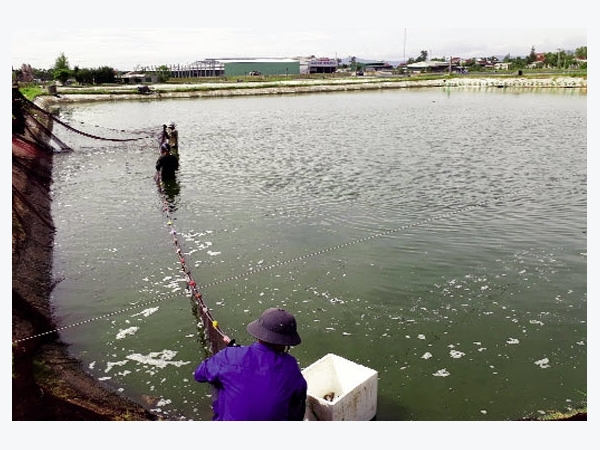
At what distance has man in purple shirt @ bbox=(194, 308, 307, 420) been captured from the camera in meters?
4.38

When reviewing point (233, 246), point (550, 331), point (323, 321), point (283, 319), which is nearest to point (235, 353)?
point (283, 319)

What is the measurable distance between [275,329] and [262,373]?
0.40 meters

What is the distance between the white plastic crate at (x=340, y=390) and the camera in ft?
19.5

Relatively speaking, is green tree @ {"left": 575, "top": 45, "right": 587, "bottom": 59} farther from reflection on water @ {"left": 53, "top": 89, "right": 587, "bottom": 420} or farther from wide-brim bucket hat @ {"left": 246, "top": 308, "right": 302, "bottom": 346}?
wide-brim bucket hat @ {"left": 246, "top": 308, "right": 302, "bottom": 346}

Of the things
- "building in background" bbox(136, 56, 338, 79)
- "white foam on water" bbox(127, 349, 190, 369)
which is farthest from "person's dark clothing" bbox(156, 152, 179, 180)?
"building in background" bbox(136, 56, 338, 79)

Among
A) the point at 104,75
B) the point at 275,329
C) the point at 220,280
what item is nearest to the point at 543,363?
the point at 275,329

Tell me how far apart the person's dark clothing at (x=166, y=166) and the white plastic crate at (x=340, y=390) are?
17.9m

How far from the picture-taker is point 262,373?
4367mm

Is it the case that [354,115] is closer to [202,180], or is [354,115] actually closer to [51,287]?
[202,180]

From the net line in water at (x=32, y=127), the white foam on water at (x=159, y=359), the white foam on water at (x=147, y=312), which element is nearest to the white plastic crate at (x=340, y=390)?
the white foam on water at (x=159, y=359)

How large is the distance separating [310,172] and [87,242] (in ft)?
39.5

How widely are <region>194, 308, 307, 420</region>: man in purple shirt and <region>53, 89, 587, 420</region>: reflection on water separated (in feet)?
11.0

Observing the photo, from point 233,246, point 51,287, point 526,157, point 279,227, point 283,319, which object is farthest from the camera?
point 526,157

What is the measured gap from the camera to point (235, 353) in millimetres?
4438
